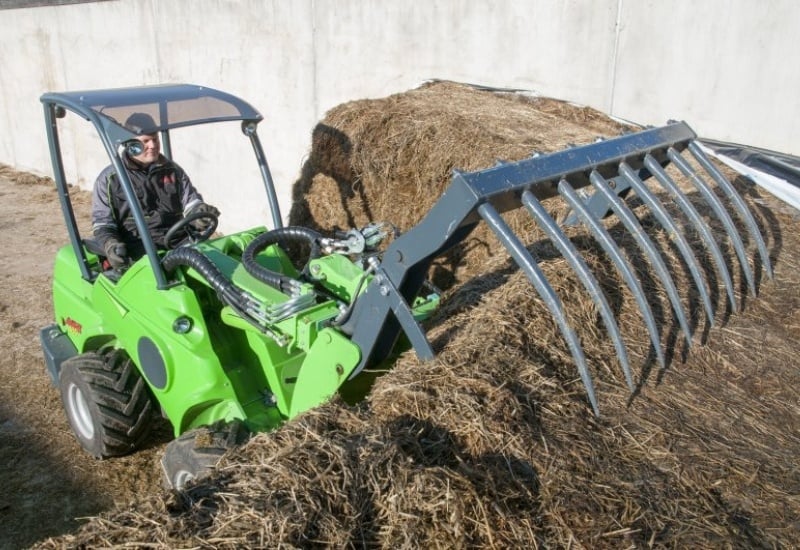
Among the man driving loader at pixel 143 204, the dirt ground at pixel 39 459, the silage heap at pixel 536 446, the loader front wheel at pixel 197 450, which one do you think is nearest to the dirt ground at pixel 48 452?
the dirt ground at pixel 39 459

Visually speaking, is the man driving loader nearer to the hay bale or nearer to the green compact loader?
the green compact loader

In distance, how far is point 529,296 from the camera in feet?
11.0

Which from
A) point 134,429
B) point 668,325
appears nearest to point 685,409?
point 668,325

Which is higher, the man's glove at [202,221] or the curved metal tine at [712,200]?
the curved metal tine at [712,200]

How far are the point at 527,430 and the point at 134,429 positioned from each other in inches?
102

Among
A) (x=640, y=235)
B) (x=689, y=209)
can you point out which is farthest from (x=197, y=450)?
(x=689, y=209)

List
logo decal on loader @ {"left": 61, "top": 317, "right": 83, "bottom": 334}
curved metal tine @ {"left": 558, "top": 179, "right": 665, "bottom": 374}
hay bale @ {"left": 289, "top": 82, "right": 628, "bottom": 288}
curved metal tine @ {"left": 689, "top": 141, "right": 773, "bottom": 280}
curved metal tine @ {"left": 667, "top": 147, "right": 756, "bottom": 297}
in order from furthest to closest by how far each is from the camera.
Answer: hay bale @ {"left": 289, "top": 82, "right": 628, "bottom": 288} → logo decal on loader @ {"left": 61, "top": 317, "right": 83, "bottom": 334} → curved metal tine @ {"left": 689, "top": 141, "right": 773, "bottom": 280} → curved metal tine @ {"left": 667, "top": 147, "right": 756, "bottom": 297} → curved metal tine @ {"left": 558, "top": 179, "right": 665, "bottom": 374}

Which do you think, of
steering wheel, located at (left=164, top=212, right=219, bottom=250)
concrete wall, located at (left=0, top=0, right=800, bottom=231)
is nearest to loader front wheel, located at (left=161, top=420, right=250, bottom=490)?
steering wheel, located at (left=164, top=212, right=219, bottom=250)

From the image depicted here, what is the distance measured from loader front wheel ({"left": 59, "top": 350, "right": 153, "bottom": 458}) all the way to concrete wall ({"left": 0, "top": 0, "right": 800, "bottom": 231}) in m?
4.79

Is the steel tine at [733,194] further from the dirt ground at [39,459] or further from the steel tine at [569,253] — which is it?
the dirt ground at [39,459]

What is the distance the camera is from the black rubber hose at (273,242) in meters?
3.50

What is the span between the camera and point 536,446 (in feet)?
8.44

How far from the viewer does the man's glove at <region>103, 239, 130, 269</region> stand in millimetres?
4197

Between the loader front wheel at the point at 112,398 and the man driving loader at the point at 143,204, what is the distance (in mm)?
603
